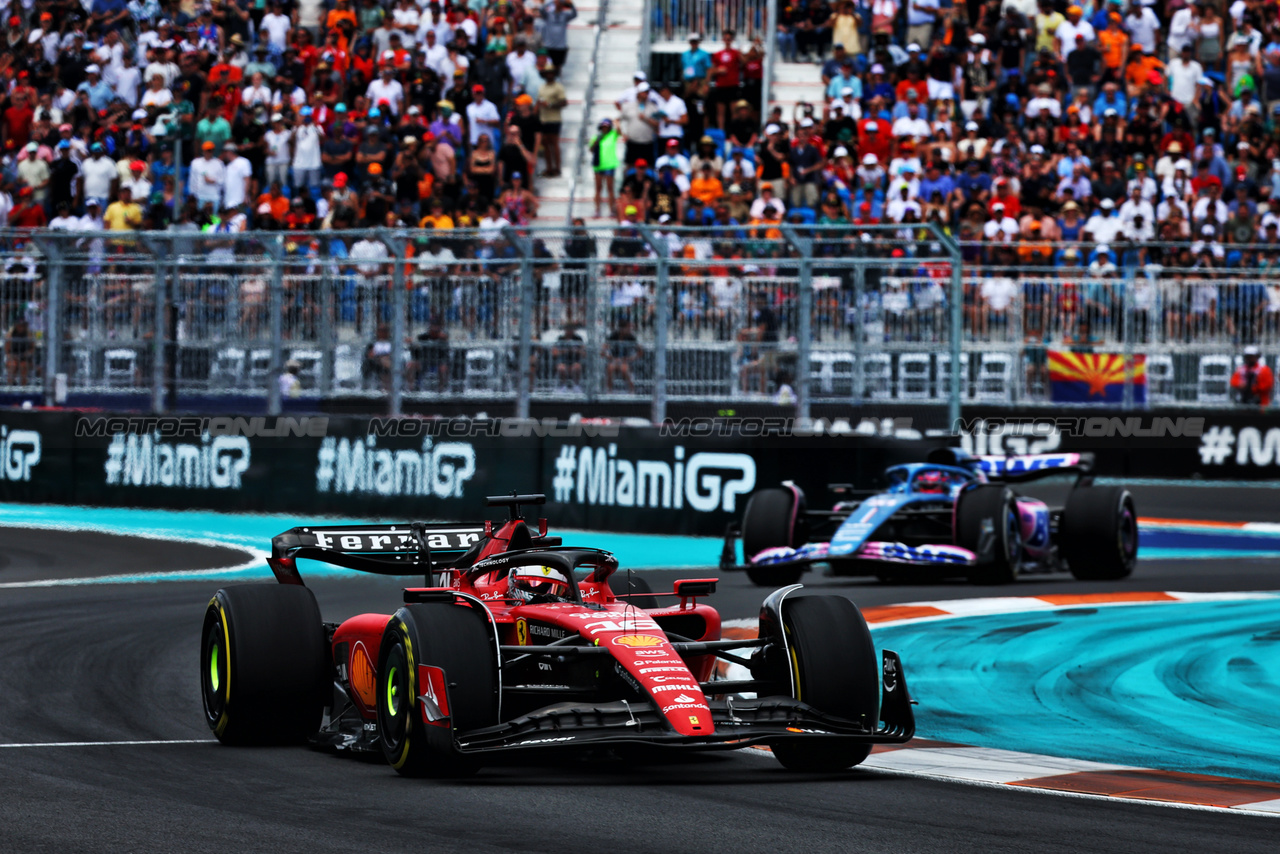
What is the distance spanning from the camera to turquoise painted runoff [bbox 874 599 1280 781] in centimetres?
827

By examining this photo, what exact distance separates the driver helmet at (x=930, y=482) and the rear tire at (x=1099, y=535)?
46.1 inches

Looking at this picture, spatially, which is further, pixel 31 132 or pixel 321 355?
pixel 31 132

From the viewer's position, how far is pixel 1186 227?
22.3 meters

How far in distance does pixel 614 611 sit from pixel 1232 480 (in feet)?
48.6

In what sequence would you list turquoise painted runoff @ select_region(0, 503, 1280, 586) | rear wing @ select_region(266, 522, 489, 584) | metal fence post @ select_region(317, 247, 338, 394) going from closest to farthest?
rear wing @ select_region(266, 522, 489, 584), turquoise painted runoff @ select_region(0, 503, 1280, 586), metal fence post @ select_region(317, 247, 338, 394)

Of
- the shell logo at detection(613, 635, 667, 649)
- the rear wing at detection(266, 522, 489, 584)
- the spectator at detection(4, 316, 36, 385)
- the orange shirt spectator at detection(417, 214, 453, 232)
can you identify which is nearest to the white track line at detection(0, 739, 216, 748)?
the rear wing at detection(266, 522, 489, 584)

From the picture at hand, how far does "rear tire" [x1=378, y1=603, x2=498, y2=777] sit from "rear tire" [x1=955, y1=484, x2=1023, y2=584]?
8299 millimetres

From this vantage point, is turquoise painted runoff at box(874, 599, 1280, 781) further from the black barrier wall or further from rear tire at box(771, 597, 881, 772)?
the black barrier wall

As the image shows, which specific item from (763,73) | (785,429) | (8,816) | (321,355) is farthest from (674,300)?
(8,816)

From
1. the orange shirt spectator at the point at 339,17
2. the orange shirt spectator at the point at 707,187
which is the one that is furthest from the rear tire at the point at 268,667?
the orange shirt spectator at the point at 339,17

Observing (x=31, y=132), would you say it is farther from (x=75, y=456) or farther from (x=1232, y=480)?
(x=1232, y=480)

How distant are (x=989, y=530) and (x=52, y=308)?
10966mm

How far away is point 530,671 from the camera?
7539 mm

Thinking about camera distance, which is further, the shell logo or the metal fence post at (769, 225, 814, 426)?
the metal fence post at (769, 225, 814, 426)
